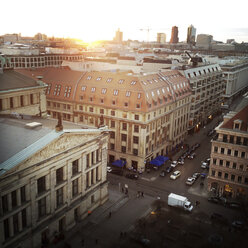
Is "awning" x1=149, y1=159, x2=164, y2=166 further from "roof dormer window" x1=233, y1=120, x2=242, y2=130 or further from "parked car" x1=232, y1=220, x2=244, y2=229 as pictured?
"parked car" x1=232, y1=220, x2=244, y2=229

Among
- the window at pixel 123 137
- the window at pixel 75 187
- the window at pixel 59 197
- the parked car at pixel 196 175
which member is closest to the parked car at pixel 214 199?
the parked car at pixel 196 175

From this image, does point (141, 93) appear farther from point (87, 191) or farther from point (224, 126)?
point (87, 191)

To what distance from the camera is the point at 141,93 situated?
91.9 metres

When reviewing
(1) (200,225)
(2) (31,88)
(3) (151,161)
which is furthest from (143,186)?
(2) (31,88)

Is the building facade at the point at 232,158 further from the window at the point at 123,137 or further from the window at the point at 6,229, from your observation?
the window at the point at 6,229

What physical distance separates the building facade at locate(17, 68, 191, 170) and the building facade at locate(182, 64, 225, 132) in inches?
560

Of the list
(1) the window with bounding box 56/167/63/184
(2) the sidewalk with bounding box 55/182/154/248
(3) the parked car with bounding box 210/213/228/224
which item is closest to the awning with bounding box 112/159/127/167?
(2) the sidewalk with bounding box 55/182/154/248

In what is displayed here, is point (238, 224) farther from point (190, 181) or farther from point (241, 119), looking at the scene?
point (241, 119)

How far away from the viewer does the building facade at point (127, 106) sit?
306 ft

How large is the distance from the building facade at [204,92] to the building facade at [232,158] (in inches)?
1856

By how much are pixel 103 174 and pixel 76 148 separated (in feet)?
50.0

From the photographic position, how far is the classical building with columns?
160 ft

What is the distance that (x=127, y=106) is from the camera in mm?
94062

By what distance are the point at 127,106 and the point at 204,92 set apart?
2322 inches
